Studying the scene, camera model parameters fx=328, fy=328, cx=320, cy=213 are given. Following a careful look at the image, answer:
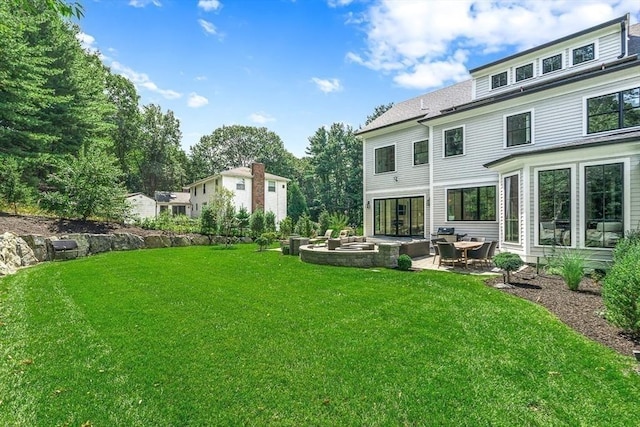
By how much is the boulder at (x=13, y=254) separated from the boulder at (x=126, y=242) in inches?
138

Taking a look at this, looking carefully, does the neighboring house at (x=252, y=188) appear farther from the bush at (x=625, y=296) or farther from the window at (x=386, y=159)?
the bush at (x=625, y=296)

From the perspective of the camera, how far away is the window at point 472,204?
13258mm

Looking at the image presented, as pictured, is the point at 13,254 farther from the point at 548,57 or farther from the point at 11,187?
the point at 548,57

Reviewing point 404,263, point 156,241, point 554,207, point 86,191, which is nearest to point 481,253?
point 554,207

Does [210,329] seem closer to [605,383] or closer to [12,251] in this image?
[605,383]

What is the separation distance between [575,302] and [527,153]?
521cm

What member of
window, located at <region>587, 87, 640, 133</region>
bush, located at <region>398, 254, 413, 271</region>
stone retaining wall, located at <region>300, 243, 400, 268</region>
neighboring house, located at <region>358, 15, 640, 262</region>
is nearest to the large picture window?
neighboring house, located at <region>358, 15, 640, 262</region>

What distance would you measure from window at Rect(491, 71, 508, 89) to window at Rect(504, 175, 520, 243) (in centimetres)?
484

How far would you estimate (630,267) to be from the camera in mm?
4789

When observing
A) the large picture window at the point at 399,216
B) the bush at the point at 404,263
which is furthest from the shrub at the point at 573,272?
the large picture window at the point at 399,216

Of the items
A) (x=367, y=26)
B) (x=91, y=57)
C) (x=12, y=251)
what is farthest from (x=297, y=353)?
(x=91, y=57)

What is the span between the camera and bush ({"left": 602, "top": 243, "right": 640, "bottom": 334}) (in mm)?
4527

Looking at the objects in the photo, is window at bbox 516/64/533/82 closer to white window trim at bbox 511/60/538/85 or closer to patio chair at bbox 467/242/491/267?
white window trim at bbox 511/60/538/85

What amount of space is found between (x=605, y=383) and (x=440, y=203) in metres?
11.8
